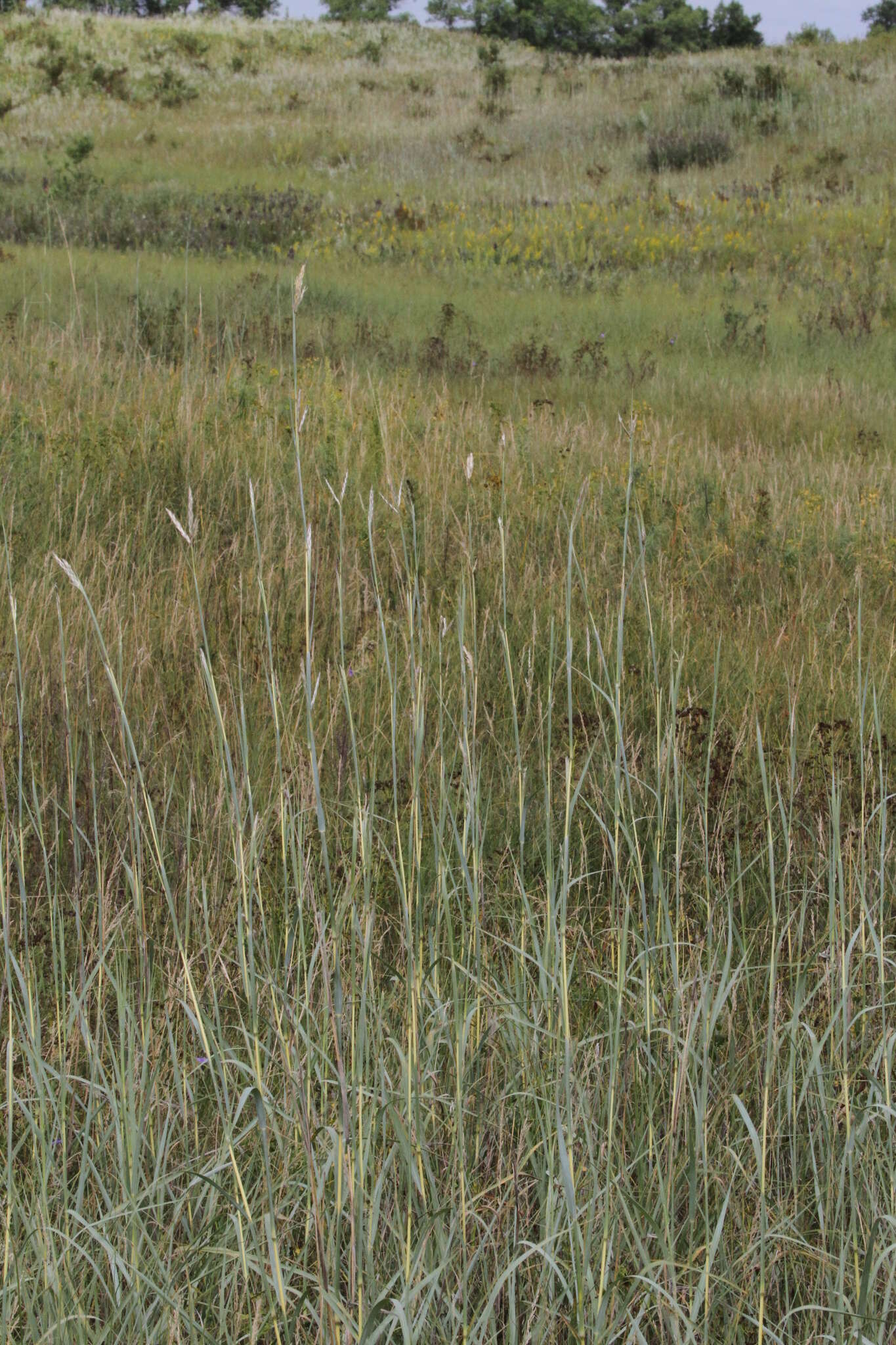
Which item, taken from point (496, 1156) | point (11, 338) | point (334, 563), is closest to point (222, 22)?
point (11, 338)

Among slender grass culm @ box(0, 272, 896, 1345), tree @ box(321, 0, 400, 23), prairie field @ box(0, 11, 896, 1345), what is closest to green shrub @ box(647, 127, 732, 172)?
prairie field @ box(0, 11, 896, 1345)

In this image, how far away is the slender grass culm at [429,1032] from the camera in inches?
43.2

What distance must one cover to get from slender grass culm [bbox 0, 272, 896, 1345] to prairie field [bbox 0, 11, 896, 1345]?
0.01 metres

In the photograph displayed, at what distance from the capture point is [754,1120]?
145cm

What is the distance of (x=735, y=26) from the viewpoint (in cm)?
4041

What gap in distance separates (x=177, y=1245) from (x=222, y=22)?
128 ft

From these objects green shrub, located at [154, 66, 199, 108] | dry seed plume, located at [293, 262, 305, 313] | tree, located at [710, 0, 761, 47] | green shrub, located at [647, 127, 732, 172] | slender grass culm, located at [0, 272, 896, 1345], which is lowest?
slender grass culm, located at [0, 272, 896, 1345]

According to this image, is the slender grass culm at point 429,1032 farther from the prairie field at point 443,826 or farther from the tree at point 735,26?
the tree at point 735,26

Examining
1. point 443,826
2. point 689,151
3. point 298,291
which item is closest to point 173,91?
point 689,151

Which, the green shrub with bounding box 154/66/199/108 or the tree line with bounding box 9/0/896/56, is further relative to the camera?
the tree line with bounding box 9/0/896/56

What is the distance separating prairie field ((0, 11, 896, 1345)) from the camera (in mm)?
1146

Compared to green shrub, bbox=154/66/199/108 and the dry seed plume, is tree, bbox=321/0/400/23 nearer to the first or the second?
green shrub, bbox=154/66/199/108

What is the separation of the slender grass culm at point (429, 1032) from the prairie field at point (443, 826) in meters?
0.01

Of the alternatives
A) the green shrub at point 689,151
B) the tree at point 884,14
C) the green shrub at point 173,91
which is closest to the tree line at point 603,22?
the tree at point 884,14
